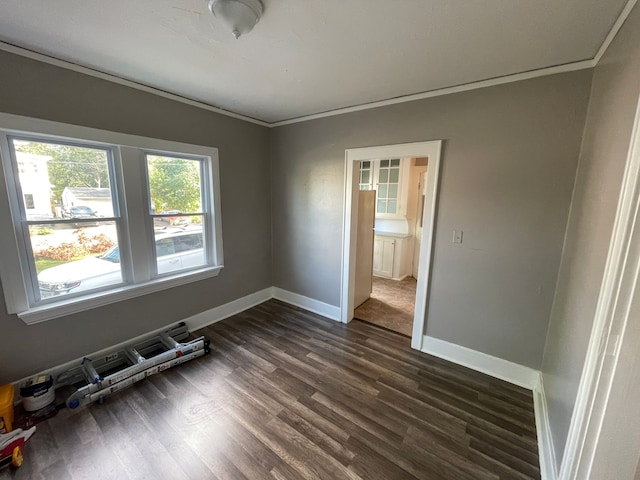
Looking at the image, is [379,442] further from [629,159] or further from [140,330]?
[140,330]

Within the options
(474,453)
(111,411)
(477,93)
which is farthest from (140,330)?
(477,93)

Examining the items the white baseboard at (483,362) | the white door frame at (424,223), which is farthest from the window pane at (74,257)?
the white baseboard at (483,362)

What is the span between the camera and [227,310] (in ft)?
10.8

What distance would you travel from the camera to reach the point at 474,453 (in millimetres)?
1583

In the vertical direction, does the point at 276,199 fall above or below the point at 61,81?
below

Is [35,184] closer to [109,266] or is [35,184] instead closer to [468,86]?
[109,266]

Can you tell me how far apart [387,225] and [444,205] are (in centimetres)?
266

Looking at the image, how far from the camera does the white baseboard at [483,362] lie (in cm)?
215

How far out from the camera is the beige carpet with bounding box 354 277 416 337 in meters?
3.20

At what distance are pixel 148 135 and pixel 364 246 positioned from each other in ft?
9.37

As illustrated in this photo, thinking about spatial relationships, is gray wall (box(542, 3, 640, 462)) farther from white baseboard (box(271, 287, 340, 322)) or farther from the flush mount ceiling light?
white baseboard (box(271, 287, 340, 322))

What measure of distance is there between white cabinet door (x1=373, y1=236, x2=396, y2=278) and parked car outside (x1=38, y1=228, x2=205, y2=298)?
3.22 m

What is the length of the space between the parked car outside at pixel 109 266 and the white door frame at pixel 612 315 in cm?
326

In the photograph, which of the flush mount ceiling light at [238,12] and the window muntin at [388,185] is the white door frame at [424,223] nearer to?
the flush mount ceiling light at [238,12]
